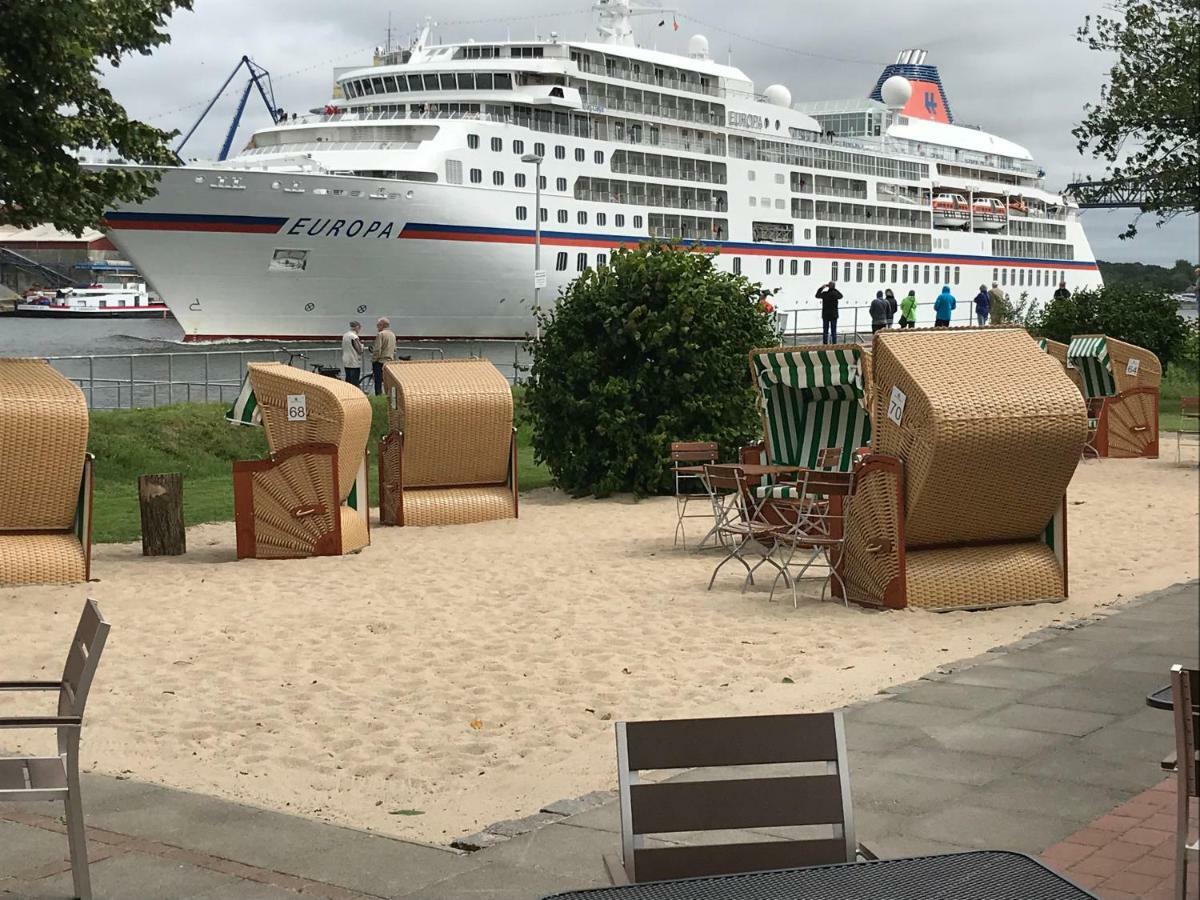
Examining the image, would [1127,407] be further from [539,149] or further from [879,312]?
[539,149]

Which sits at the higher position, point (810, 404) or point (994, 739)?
point (810, 404)

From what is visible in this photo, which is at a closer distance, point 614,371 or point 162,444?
point 614,371

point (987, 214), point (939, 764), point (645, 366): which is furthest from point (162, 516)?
point (987, 214)

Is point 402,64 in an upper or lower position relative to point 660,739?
upper

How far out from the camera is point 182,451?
18.4 metres

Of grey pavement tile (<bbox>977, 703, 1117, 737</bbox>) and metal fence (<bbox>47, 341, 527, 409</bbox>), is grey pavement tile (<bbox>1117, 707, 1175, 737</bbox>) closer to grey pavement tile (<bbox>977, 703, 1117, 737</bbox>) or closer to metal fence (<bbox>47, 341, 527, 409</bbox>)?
grey pavement tile (<bbox>977, 703, 1117, 737</bbox>)

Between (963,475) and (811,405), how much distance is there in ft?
12.0

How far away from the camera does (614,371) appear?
1552cm

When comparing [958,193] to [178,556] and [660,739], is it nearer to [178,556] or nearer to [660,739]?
[178,556]

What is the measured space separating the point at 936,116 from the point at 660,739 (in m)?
81.0

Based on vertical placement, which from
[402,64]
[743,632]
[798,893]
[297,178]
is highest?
[402,64]

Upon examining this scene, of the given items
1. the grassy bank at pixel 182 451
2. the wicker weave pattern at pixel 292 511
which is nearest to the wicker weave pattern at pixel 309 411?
the wicker weave pattern at pixel 292 511

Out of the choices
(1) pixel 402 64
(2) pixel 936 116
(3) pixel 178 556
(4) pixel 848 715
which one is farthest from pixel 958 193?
(4) pixel 848 715

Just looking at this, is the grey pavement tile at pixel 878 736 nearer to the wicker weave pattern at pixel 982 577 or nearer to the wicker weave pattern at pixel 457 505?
the wicker weave pattern at pixel 982 577
